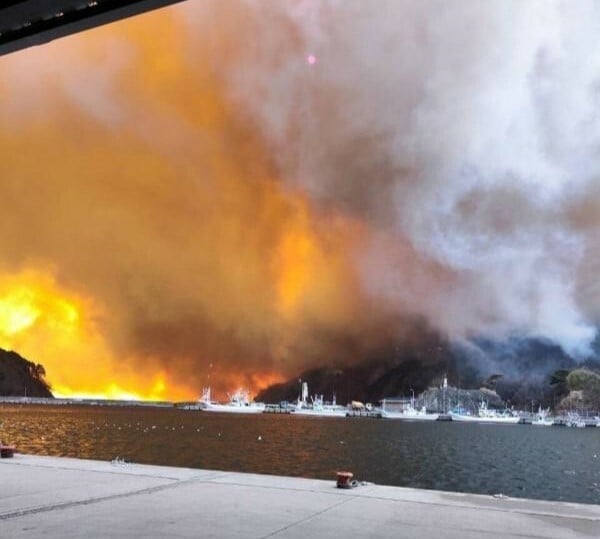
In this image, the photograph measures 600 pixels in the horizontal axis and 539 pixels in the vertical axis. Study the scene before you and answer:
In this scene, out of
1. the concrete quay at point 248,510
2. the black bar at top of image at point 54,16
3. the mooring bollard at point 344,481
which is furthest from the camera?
the mooring bollard at point 344,481

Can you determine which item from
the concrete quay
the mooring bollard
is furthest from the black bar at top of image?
the mooring bollard

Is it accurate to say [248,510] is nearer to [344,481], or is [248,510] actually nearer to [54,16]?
[344,481]

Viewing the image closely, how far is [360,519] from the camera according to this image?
16375mm

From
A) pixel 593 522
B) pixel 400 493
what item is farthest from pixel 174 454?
pixel 593 522

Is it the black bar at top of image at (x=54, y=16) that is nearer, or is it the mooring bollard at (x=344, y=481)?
the black bar at top of image at (x=54, y=16)

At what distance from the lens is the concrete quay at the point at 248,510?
14469mm

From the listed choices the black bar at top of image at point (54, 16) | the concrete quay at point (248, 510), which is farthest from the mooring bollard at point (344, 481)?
the black bar at top of image at point (54, 16)

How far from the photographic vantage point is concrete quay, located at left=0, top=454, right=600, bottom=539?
1447 centimetres

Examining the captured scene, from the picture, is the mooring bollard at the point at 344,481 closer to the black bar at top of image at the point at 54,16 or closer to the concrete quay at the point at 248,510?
the concrete quay at the point at 248,510

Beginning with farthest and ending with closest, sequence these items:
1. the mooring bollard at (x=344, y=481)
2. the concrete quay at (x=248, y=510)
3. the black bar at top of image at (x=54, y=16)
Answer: the mooring bollard at (x=344, y=481) → the concrete quay at (x=248, y=510) → the black bar at top of image at (x=54, y=16)

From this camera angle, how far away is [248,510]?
17.1 m

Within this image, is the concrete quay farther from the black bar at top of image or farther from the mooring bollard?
the black bar at top of image

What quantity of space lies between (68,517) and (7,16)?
Answer: 1234 centimetres

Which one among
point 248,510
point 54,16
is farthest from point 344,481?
point 54,16
